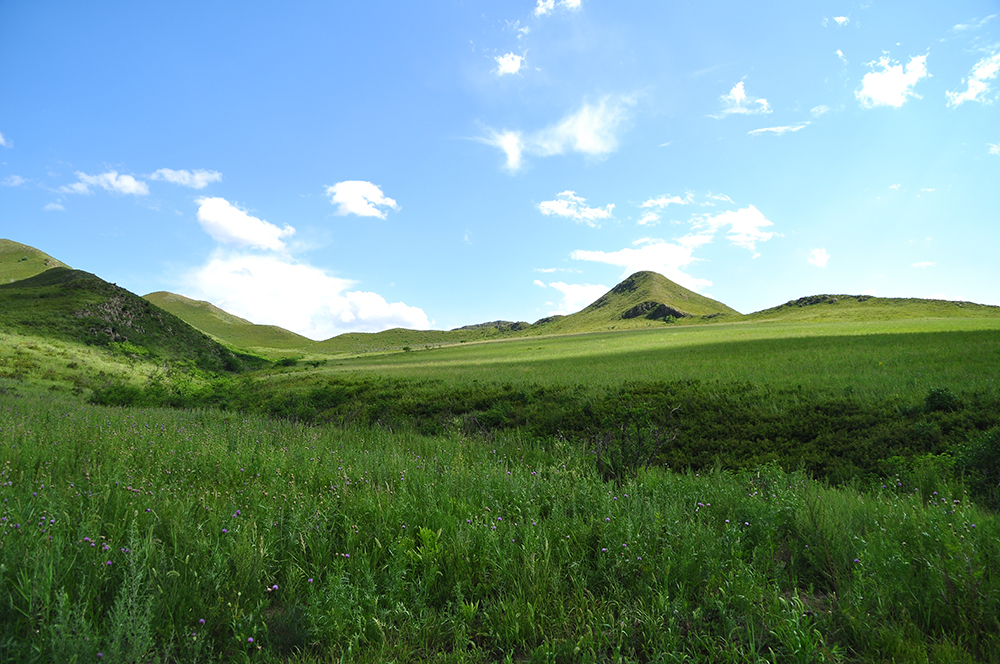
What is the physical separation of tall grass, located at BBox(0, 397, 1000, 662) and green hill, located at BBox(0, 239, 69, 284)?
136 meters

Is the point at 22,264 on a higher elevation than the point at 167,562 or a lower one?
higher

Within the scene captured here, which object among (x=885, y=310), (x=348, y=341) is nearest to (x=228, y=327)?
(x=348, y=341)

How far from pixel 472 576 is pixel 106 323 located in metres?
61.0

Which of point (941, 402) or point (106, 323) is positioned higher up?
point (106, 323)

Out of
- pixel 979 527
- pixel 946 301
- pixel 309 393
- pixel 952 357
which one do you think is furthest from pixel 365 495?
pixel 946 301

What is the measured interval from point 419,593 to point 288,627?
1.01 m

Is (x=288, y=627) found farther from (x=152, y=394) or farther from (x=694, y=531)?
(x=152, y=394)

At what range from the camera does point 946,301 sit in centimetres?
12069

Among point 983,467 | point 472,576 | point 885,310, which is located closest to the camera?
point 472,576

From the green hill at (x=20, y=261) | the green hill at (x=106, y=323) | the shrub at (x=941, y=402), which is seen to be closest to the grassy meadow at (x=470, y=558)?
the shrub at (x=941, y=402)

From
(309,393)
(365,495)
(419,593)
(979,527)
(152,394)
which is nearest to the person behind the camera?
(419,593)

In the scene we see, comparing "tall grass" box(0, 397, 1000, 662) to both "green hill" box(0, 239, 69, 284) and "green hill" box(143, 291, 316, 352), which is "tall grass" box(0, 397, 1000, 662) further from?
"green hill" box(143, 291, 316, 352)

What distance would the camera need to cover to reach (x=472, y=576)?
4.02 metres

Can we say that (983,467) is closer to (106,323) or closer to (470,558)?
(470,558)
